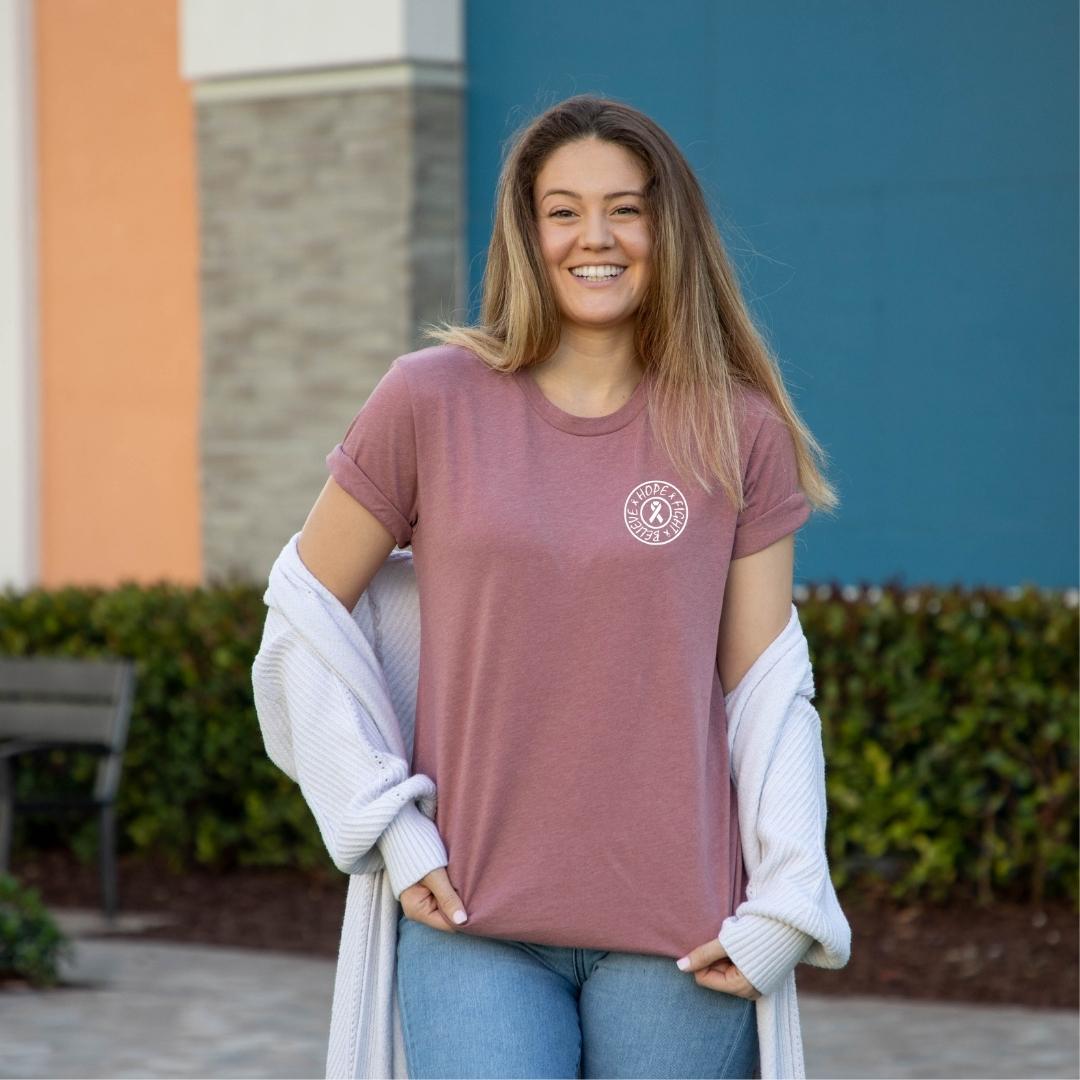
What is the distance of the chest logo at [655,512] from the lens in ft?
9.41

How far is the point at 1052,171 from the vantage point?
27.0 feet

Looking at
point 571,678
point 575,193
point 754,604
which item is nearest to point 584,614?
point 571,678

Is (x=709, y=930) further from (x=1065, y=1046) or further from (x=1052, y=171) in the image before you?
(x=1052, y=171)

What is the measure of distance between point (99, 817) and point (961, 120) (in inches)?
181

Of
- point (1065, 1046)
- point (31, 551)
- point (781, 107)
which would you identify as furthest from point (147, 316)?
point (1065, 1046)

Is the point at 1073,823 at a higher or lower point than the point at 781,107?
lower

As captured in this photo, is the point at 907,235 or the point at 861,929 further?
the point at 907,235

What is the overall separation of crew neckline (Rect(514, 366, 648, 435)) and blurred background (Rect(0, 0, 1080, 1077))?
137 inches

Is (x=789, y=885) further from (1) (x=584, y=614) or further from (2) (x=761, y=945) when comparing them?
(1) (x=584, y=614)

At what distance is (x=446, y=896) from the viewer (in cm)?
286

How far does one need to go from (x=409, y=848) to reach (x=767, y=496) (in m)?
0.74

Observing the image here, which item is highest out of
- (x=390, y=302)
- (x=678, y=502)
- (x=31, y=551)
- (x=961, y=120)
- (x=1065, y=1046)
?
(x=961, y=120)

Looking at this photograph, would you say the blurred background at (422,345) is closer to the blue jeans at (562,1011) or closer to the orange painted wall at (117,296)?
the orange painted wall at (117,296)

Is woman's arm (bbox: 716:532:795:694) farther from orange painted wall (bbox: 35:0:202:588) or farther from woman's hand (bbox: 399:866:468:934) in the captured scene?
orange painted wall (bbox: 35:0:202:588)
